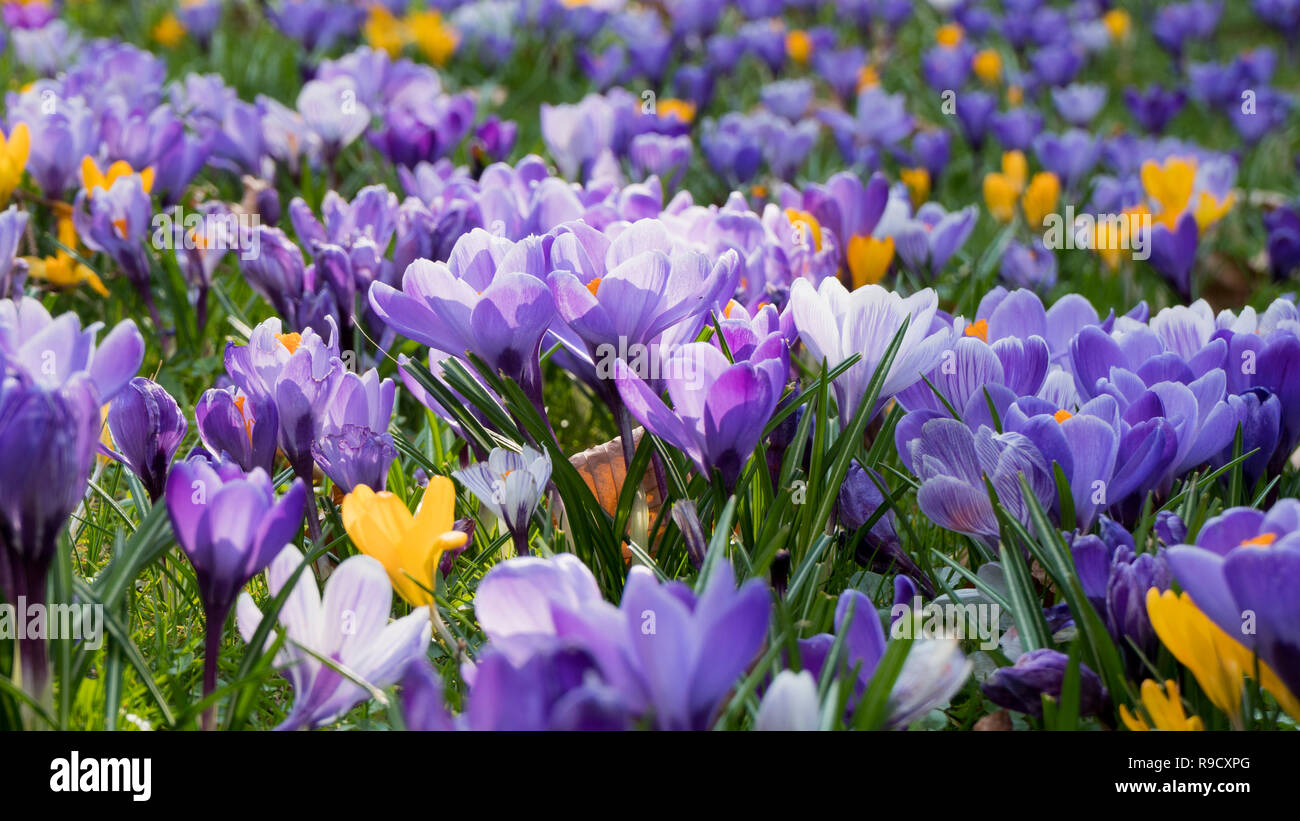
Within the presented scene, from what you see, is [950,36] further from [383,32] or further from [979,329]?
[979,329]

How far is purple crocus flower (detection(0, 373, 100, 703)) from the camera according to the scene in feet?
3.32

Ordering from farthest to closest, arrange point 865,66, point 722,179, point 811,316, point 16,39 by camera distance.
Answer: point 865,66, point 16,39, point 722,179, point 811,316

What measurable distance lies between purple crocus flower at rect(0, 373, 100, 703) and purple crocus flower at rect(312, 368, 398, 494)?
363 millimetres

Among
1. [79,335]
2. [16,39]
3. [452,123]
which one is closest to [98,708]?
[79,335]

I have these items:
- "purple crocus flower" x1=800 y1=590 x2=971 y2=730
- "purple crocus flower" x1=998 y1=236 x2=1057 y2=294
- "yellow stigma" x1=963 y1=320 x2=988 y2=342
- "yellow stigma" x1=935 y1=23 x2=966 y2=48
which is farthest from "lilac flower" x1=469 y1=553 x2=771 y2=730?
"yellow stigma" x1=935 y1=23 x2=966 y2=48

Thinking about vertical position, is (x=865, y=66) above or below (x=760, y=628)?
above

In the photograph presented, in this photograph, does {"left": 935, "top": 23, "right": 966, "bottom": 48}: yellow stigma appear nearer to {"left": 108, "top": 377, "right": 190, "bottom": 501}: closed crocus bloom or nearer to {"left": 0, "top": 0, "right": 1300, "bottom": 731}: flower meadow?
{"left": 0, "top": 0, "right": 1300, "bottom": 731}: flower meadow

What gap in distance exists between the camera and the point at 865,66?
558cm

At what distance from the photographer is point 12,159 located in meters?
2.32

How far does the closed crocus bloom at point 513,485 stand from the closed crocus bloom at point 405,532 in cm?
10

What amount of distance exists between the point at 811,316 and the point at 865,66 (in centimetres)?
443

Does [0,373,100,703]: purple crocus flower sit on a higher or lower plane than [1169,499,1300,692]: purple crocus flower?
higher

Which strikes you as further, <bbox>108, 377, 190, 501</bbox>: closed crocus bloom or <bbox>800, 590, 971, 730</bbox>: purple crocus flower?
<bbox>108, 377, 190, 501</bbox>: closed crocus bloom
